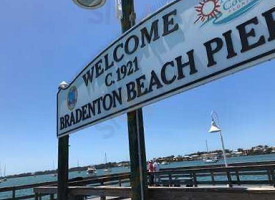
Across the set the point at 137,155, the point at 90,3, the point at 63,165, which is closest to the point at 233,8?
the point at 137,155

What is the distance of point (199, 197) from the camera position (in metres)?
3.29

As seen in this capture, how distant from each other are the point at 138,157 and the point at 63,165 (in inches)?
84.0

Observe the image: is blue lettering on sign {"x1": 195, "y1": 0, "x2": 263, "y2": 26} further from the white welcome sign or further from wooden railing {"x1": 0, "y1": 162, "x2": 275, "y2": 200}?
wooden railing {"x1": 0, "y1": 162, "x2": 275, "y2": 200}

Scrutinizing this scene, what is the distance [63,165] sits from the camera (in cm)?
530

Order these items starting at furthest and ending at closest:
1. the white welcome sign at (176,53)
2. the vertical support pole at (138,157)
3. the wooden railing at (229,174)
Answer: the wooden railing at (229,174) < the vertical support pole at (138,157) < the white welcome sign at (176,53)

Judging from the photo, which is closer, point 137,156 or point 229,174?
point 137,156

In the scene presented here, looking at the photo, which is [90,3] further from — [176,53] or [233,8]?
[233,8]

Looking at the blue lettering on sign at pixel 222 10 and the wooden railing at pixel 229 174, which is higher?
the blue lettering on sign at pixel 222 10

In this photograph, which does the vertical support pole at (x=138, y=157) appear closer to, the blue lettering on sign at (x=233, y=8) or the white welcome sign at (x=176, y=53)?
the white welcome sign at (x=176, y=53)

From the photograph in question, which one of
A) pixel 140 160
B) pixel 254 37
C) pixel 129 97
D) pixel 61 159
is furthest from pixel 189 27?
pixel 61 159

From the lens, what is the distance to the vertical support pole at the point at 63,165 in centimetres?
530

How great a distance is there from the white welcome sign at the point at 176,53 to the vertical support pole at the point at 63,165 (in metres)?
0.98

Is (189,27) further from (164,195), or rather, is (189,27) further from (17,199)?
(17,199)

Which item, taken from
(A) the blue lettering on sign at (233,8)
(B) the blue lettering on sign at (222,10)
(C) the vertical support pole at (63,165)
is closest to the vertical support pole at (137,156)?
(B) the blue lettering on sign at (222,10)
